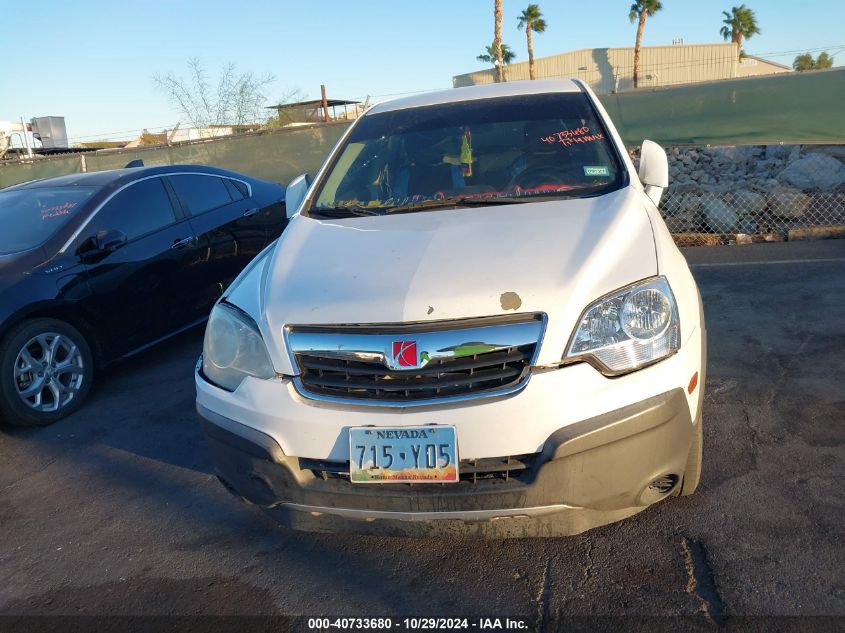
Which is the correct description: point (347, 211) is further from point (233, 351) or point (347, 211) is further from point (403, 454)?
point (403, 454)

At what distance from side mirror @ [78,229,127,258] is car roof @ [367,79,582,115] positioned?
2.20m

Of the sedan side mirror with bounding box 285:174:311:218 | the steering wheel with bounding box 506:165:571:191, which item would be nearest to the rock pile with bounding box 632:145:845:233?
the steering wheel with bounding box 506:165:571:191

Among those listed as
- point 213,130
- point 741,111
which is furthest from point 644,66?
point 741,111

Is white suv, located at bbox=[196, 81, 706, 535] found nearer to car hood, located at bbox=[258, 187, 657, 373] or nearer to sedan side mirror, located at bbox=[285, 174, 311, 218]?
car hood, located at bbox=[258, 187, 657, 373]

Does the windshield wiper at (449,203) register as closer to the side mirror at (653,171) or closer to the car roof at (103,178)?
the side mirror at (653,171)

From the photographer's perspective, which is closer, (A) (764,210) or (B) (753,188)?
(A) (764,210)

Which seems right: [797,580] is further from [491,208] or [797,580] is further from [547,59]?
[547,59]

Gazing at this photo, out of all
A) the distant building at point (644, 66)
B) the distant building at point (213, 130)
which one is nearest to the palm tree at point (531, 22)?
the distant building at point (644, 66)

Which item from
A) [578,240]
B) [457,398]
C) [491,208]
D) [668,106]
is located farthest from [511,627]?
[668,106]

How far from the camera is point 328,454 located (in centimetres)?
243

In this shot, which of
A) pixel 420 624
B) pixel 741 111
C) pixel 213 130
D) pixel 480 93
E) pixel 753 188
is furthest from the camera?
pixel 213 130

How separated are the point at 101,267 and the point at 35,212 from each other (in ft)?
2.62

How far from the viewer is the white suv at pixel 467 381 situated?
7.59 feet

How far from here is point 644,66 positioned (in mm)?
54375
